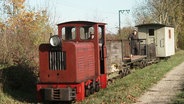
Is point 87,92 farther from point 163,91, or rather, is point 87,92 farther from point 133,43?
point 133,43

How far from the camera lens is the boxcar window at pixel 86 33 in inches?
566

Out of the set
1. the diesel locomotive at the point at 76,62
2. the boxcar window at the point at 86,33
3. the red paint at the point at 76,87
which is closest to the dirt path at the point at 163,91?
the red paint at the point at 76,87

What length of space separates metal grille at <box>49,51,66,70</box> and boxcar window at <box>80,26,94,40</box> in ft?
6.72

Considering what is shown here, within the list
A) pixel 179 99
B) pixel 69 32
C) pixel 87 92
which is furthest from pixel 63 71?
pixel 179 99

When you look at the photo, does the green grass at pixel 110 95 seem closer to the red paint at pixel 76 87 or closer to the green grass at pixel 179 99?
the red paint at pixel 76 87

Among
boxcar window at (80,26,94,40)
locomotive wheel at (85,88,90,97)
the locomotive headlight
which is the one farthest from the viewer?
boxcar window at (80,26,94,40)

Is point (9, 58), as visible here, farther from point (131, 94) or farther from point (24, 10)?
point (24, 10)

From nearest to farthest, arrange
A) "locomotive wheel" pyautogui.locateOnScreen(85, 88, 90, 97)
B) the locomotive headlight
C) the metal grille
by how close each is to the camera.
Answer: the locomotive headlight, the metal grille, "locomotive wheel" pyautogui.locateOnScreen(85, 88, 90, 97)

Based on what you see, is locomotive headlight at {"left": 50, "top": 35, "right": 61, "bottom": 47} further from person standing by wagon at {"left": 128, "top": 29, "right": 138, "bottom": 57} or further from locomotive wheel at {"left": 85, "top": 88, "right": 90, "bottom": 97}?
person standing by wagon at {"left": 128, "top": 29, "right": 138, "bottom": 57}

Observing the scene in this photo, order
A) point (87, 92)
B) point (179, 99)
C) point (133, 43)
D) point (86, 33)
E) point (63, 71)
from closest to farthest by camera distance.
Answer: point (179, 99), point (63, 71), point (87, 92), point (86, 33), point (133, 43)

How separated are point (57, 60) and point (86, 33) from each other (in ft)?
7.49

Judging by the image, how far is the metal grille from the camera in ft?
41.0

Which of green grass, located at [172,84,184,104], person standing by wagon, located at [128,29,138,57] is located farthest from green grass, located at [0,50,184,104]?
person standing by wagon, located at [128,29,138,57]

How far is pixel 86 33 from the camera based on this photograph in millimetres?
14453
